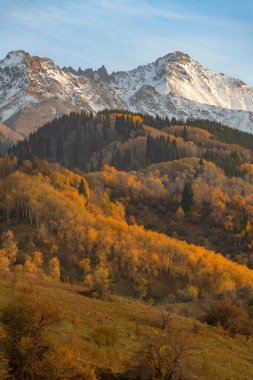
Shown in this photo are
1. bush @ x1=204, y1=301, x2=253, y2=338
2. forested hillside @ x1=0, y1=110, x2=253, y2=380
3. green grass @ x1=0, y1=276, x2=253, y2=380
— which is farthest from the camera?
bush @ x1=204, y1=301, x2=253, y2=338

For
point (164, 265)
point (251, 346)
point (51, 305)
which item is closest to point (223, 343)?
point (251, 346)

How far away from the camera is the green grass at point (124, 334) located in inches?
1324

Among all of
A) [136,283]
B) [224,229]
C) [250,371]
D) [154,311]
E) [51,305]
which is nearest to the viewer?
[51,305]

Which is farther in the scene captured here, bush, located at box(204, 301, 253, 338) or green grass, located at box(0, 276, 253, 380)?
bush, located at box(204, 301, 253, 338)

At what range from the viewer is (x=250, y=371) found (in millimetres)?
38750

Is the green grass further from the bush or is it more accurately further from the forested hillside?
the bush

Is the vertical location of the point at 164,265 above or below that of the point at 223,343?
below

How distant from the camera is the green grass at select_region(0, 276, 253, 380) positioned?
110 ft

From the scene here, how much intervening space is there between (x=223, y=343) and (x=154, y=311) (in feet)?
35.2

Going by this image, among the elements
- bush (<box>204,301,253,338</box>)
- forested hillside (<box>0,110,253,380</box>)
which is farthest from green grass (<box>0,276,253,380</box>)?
A: bush (<box>204,301,253,338</box>)

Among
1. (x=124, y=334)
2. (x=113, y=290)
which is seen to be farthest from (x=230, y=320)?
(x=113, y=290)

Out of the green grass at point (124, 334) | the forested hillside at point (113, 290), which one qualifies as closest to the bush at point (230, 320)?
the forested hillside at point (113, 290)

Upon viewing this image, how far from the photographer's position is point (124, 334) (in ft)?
135

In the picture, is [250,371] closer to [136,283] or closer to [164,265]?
[136,283]
